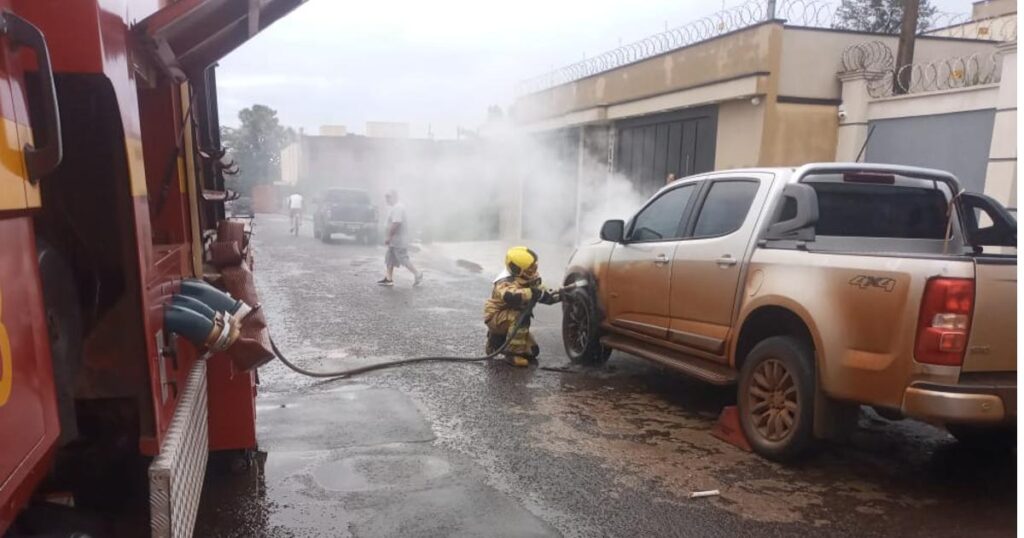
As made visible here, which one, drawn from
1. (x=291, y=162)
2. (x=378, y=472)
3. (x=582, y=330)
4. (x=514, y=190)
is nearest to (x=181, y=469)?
(x=378, y=472)

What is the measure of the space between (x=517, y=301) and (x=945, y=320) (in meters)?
3.94

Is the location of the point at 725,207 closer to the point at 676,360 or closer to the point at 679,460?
the point at 676,360

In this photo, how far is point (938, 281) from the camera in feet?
11.8

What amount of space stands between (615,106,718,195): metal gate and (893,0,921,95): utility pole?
8.56 feet

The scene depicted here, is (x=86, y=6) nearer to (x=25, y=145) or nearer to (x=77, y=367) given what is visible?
(x=25, y=145)

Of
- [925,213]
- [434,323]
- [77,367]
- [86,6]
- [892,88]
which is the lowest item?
[434,323]

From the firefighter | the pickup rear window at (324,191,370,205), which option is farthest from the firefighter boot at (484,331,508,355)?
the pickup rear window at (324,191,370,205)

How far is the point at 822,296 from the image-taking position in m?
4.08

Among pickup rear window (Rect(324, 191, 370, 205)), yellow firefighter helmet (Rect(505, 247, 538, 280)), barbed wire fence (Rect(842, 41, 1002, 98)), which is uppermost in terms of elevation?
barbed wire fence (Rect(842, 41, 1002, 98))

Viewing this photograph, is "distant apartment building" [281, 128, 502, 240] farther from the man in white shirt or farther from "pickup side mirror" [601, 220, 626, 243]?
"pickup side mirror" [601, 220, 626, 243]

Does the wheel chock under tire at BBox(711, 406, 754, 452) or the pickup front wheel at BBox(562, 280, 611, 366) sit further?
the pickup front wheel at BBox(562, 280, 611, 366)

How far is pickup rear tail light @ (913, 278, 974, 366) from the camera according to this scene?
3.57 metres

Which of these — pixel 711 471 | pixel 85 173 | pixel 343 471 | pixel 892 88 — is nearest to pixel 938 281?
pixel 711 471

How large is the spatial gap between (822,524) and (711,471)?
0.77m
